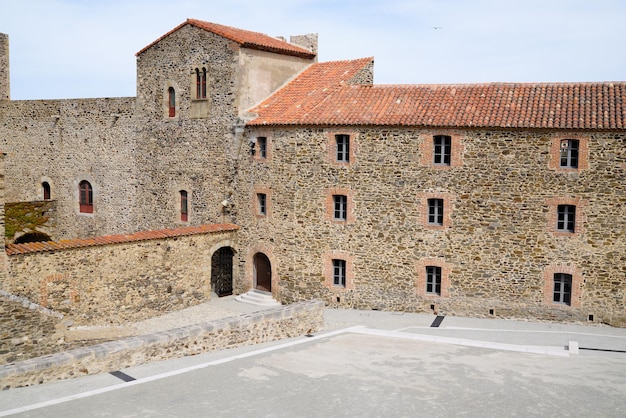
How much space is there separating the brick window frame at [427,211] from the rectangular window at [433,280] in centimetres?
150

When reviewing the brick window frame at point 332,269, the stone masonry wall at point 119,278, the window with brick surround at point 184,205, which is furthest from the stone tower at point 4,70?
the brick window frame at point 332,269

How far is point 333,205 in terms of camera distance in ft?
75.5

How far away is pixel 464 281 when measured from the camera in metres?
Answer: 21.5

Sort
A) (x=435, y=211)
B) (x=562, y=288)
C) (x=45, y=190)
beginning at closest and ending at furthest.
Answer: (x=562, y=288) < (x=435, y=211) < (x=45, y=190)

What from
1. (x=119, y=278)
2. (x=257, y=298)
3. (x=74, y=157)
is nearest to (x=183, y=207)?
(x=257, y=298)

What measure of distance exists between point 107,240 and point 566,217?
588 inches

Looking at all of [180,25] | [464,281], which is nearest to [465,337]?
[464,281]

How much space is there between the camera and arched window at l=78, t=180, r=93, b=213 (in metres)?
32.6

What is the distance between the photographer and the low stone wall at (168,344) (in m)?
12.3

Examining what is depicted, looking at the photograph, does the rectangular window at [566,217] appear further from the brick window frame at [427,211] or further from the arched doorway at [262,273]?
the arched doorway at [262,273]

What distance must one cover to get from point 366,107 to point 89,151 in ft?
53.9

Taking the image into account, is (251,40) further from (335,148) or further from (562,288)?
(562,288)

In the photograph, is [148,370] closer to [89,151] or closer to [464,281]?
[464,281]

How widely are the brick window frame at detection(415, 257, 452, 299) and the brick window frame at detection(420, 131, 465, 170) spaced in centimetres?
322
